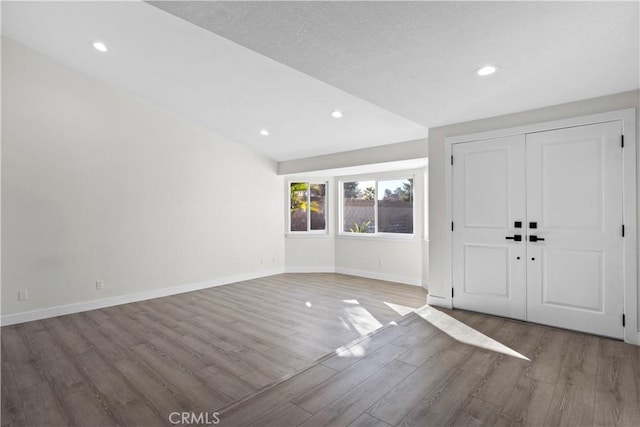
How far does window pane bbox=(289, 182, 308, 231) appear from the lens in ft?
23.0

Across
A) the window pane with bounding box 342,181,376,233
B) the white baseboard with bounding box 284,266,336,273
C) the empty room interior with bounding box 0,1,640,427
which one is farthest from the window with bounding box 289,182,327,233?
the empty room interior with bounding box 0,1,640,427

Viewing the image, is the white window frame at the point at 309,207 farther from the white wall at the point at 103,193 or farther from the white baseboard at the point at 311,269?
the white wall at the point at 103,193

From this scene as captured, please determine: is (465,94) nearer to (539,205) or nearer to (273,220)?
(539,205)

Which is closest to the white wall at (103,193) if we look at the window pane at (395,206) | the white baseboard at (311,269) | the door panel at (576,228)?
the white baseboard at (311,269)

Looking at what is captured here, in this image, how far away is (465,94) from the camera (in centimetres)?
300

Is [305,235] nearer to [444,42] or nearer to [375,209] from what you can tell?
[375,209]

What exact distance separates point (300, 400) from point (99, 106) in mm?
4684

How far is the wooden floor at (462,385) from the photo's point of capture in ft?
6.17

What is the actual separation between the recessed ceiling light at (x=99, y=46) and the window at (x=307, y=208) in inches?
159

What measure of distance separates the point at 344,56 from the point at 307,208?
192 inches

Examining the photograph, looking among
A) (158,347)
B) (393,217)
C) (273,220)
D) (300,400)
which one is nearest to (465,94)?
(300,400)

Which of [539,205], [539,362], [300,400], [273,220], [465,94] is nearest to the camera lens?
[300,400]

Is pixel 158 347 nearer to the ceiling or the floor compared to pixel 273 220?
nearer to the floor

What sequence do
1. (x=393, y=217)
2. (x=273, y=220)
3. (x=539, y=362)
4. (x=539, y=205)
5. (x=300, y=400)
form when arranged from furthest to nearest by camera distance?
(x=273, y=220), (x=393, y=217), (x=539, y=205), (x=539, y=362), (x=300, y=400)
